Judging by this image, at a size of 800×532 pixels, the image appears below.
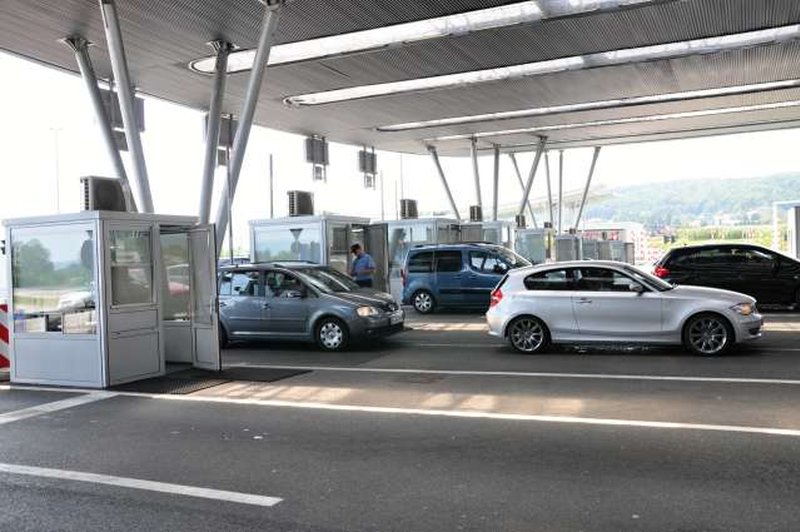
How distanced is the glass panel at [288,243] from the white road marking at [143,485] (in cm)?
1101

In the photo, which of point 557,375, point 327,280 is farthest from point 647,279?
point 327,280

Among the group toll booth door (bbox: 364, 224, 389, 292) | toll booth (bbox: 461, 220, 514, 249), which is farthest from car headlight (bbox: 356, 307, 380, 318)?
toll booth (bbox: 461, 220, 514, 249)

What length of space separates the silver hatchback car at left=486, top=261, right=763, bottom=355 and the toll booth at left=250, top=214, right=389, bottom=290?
618cm

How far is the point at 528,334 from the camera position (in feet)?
37.0

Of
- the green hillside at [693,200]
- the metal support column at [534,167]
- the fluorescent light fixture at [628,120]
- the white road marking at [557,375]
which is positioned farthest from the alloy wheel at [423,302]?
the green hillside at [693,200]

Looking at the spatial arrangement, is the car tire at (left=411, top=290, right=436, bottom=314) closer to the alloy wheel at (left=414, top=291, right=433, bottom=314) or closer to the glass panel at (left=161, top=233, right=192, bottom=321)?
the alloy wheel at (left=414, top=291, right=433, bottom=314)

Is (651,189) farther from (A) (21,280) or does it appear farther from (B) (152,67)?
(A) (21,280)

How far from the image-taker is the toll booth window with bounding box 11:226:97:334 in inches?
376

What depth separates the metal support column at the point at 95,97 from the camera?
49.4ft

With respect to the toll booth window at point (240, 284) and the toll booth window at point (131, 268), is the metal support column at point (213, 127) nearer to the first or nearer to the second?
the toll booth window at point (240, 284)

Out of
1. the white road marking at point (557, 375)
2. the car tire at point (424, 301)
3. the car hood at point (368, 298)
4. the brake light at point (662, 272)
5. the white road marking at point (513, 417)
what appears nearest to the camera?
the white road marking at point (513, 417)

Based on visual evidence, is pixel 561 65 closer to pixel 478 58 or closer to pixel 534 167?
pixel 478 58

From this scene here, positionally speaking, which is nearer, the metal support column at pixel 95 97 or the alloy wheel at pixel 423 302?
the metal support column at pixel 95 97

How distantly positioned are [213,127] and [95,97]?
2613 millimetres
